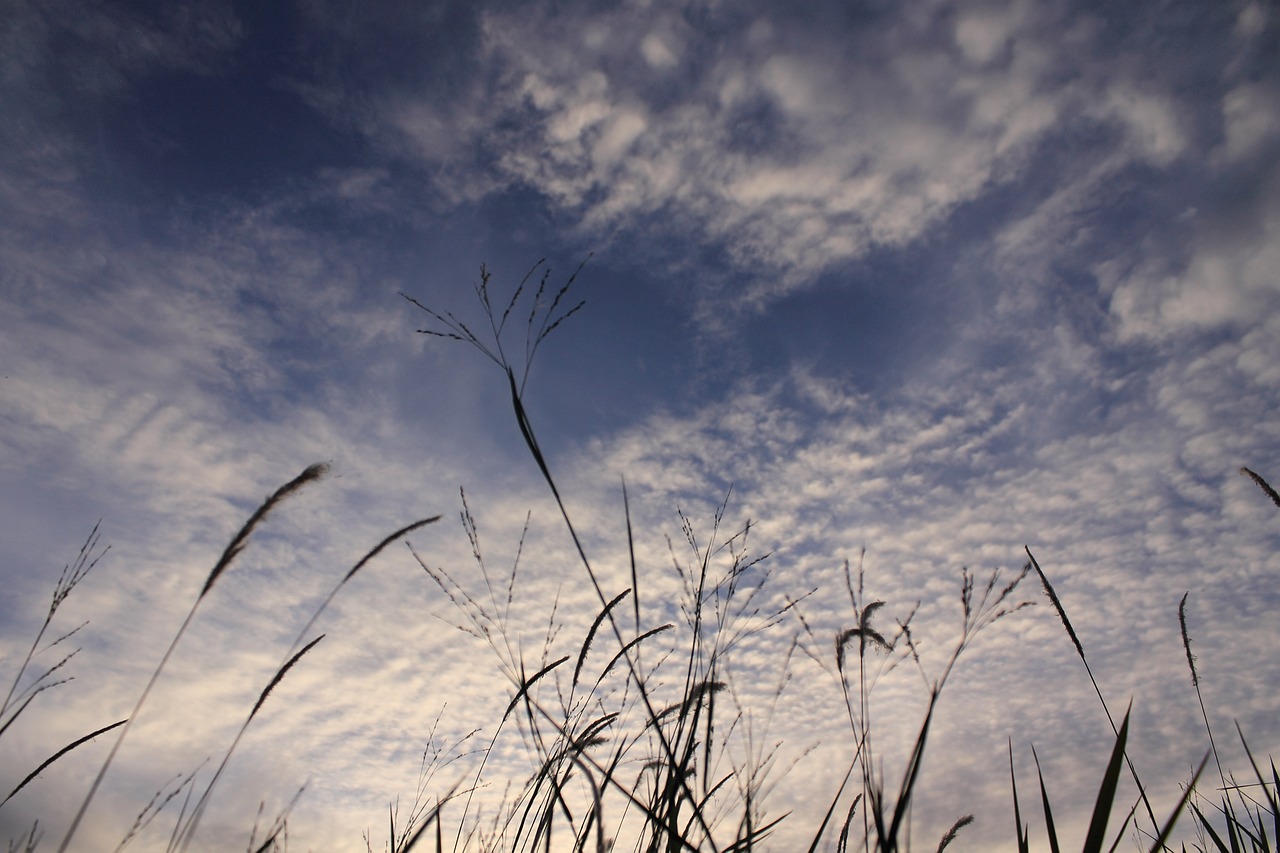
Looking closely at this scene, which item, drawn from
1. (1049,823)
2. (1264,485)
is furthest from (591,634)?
(1264,485)

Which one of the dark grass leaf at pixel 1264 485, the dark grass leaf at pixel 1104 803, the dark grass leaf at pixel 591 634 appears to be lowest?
the dark grass leaf at pixel 1104 803

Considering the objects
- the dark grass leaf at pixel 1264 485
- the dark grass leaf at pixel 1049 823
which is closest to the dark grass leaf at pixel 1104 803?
the dark grass leaf at pixel 1049 823

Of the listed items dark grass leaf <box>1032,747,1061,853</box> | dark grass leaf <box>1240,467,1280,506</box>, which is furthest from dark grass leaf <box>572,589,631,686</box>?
dark grass leaf <box>1240,467,1280,506</box>

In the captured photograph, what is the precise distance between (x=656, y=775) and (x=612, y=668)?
50 centimetres

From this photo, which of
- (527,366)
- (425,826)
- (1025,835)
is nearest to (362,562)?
(425,826)

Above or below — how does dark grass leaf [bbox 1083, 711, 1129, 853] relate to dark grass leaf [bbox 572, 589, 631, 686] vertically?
below

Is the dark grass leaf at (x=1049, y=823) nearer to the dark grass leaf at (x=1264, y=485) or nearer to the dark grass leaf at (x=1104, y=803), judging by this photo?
the dark grass leaf at (x=1104, y=803)

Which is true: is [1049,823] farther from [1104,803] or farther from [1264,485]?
[1264,485]

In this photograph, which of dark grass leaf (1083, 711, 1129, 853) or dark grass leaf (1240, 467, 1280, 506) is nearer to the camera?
dark grass leaf (1083, 711, 1129, 853)

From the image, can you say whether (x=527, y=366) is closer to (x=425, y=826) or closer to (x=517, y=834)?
(x=425, y=826)

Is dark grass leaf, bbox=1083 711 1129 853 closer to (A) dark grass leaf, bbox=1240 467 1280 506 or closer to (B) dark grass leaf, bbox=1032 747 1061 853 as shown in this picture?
(B) dark grass leaf, bbox=1032 747 1061 853

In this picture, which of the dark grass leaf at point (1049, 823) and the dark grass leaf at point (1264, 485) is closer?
the dark grass leaf at point (1049, 823)

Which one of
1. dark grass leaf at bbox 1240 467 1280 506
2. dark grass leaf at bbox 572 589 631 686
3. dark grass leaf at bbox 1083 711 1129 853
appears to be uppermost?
dark grass leaf at bbox 1240 467 1280 506

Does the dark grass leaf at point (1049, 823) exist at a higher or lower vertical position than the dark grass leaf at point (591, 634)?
lower
